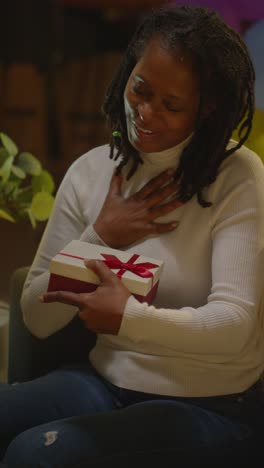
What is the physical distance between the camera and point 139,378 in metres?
1.31

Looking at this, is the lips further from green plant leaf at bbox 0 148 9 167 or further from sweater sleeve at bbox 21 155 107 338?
green plant leaf at bbox 0 148 9 167

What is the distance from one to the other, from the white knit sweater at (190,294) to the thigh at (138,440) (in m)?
0.06

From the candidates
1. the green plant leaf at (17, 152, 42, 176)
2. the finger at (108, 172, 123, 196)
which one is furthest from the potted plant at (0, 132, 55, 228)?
the finger at (108, 172, 123, 196)

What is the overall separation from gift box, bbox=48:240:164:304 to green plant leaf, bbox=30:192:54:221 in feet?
1.57

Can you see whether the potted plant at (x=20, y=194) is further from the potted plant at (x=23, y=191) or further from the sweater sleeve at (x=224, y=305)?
the sweater sleeve at (x=224, y=305)

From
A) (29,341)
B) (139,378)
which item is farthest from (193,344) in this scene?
(29,341)

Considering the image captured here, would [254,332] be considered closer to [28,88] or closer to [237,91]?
[237,91]

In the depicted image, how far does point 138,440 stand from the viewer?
1.21 metres

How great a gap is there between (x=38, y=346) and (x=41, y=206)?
0.36 meters

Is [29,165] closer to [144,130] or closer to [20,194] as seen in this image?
[20,194]

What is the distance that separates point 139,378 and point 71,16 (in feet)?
11.7

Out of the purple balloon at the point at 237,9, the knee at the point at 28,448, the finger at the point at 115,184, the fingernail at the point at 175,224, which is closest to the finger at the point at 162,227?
the fingernail at the point at 175,224

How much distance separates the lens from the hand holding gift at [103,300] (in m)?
1.20

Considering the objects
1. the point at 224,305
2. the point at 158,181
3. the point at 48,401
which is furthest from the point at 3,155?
the point at 224,305
